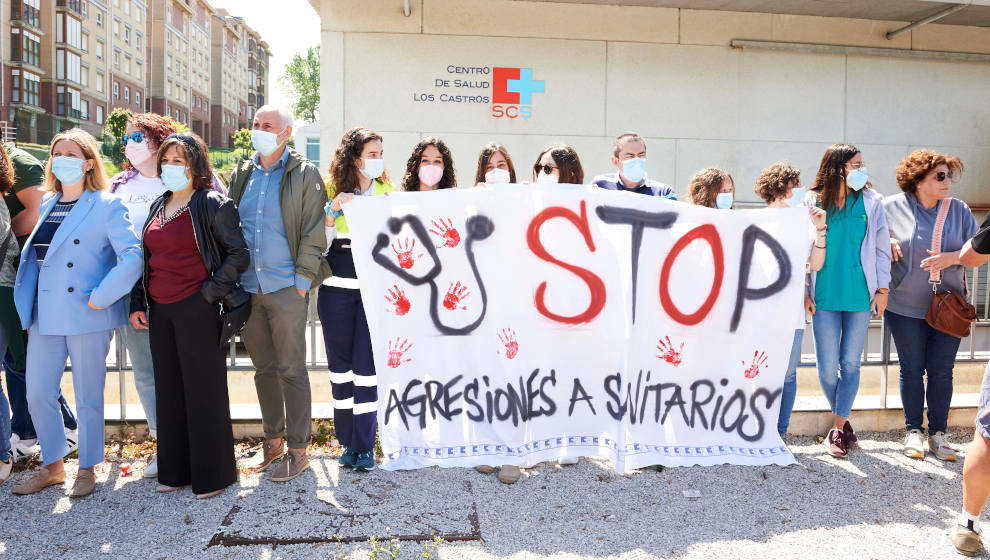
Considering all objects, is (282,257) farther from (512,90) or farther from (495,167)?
(512,90)

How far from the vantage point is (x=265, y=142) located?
3711 millimetres

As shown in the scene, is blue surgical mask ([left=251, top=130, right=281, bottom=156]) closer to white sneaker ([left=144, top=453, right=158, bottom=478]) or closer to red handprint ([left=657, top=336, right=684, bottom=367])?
white sneaker ([left=144, top=453, right=158, bottom=478])

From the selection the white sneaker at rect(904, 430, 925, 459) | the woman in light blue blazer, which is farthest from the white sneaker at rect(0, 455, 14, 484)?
the white sneaker at rect(904, 430, 925, 459)

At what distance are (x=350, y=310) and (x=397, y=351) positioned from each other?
36cm

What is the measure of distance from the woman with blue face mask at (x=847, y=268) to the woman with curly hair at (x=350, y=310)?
2856mm

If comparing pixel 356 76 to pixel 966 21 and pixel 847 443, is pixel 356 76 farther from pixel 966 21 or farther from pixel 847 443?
pixel 966 21

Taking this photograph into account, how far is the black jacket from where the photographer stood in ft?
11.5

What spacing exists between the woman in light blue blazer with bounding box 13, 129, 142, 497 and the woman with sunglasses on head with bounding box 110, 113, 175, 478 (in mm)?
251

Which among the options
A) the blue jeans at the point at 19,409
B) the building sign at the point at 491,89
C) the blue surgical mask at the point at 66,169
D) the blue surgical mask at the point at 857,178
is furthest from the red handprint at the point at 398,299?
the building sign at the point at 491,89

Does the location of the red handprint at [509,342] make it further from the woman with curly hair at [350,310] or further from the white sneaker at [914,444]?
the white sneaker at [914,444]

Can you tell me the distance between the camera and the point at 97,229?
11.8 feet

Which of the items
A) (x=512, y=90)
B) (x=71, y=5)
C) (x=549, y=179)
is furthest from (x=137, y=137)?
(x=71, y=5)

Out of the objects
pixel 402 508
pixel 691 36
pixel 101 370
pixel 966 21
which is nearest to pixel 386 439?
pixel 402 508

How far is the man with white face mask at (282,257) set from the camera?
12.2ft
